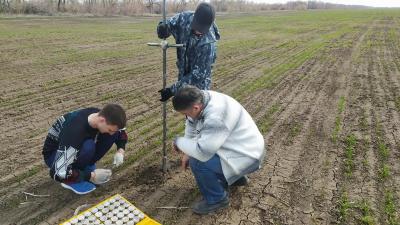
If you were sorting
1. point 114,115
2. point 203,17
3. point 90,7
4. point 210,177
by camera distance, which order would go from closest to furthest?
point 114,115, point 210,177, point 203,17, point 90,7

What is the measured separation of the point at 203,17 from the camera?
3.56m

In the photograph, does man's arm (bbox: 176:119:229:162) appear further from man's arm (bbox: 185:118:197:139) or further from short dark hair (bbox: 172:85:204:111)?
man's arm (bbox: 185:118:197:139)

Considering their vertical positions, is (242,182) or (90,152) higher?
(90,152)

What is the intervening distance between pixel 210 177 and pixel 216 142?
44 centimetres

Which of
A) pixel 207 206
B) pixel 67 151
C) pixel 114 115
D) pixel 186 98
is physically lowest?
pixel 207 206

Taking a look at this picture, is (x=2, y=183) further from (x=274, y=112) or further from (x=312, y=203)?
(x=274, y=112)

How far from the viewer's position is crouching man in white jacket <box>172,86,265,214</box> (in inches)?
125

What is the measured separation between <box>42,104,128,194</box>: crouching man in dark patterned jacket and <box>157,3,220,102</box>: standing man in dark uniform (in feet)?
2.28

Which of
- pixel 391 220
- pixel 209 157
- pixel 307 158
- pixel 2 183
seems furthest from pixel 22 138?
pixel 391 220

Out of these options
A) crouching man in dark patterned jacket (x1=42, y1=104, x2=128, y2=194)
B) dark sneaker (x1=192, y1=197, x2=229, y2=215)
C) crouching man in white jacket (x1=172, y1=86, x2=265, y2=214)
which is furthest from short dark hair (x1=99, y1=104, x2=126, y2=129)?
dark sneaker (x1=192, y1=197, x2=229, y2=215)

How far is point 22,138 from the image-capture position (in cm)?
515

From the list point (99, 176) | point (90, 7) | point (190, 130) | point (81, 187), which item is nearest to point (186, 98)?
point (190, 130)

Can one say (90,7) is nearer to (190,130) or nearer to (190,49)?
(190,49)

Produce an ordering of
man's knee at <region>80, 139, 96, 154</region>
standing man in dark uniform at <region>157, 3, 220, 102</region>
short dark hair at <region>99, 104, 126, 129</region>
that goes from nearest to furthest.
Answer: short dark hair at <region>99, 104, 126, 129</region>
man's knee at <region>80, 139, 96, 154</region>
standing man in dark uniform at <region>157, 3, 220, 102</region>
